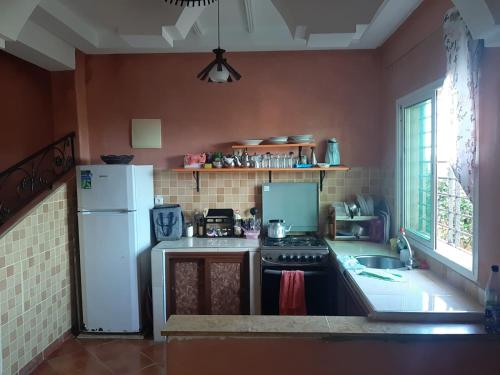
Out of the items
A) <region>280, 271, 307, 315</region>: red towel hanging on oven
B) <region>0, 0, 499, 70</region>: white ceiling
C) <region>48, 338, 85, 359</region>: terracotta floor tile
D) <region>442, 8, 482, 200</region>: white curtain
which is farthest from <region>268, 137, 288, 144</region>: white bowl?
<region>48, 338, 85, 359</region>: terracotta floor tile

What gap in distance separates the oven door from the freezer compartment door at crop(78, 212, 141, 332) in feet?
4.01

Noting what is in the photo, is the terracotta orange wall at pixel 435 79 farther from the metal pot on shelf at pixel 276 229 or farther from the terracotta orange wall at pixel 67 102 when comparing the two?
the terracotta orange wall at pixel 67 102

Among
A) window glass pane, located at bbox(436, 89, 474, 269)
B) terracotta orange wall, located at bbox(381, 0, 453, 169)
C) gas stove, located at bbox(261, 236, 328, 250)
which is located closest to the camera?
window glass pane, located at bbox(436, 89, 474, 269)

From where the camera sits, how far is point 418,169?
9.71 ft

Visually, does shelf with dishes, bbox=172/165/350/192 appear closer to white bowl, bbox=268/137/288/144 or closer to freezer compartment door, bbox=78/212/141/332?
white bowl, bbox=268/137/288/144

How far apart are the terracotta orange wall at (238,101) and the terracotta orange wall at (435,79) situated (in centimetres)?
27

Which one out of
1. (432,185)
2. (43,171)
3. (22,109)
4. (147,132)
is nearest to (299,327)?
(432,185)

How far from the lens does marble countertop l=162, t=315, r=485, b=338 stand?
1.69 m

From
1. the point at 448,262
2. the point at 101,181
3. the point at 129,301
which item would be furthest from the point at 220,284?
the point at 448,262

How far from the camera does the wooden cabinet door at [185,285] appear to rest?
339cm

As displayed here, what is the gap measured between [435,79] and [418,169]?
774 millimetres

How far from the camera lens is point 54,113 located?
3658mm

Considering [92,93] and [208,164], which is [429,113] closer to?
[208,164]

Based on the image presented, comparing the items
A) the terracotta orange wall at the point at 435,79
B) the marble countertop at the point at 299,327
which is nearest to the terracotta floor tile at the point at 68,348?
the marble countertop at the point at 299,327
